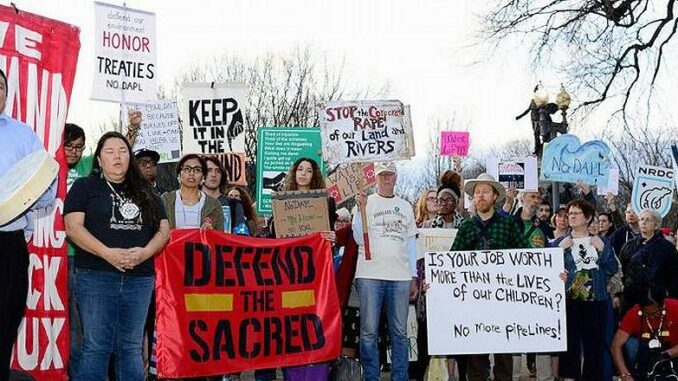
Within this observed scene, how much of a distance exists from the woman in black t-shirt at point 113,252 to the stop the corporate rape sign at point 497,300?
116 inches

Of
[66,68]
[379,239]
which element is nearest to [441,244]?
[379,239]

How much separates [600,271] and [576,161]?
13.1ft

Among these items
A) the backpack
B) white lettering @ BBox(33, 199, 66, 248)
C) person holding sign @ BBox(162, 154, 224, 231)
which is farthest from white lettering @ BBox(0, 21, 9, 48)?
the backpack

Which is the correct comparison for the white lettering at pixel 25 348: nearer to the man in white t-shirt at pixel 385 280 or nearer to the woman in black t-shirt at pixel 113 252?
the woman in black t-shirt at pixel 113 252

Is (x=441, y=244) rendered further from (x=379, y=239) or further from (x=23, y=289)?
(x=23, y=289)

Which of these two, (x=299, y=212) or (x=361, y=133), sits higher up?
Answer: (x=361, y=133)

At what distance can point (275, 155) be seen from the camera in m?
11.4

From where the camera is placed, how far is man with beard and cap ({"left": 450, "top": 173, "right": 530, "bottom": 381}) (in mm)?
8781

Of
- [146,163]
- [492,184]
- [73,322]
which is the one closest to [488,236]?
[492,184]

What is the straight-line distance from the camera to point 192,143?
37.1 feet

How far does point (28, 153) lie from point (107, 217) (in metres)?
1.06

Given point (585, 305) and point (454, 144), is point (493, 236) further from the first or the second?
point (454, 144)

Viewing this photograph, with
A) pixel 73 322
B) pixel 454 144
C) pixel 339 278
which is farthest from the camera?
pixel 454 144

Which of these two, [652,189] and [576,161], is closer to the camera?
[652,189]
